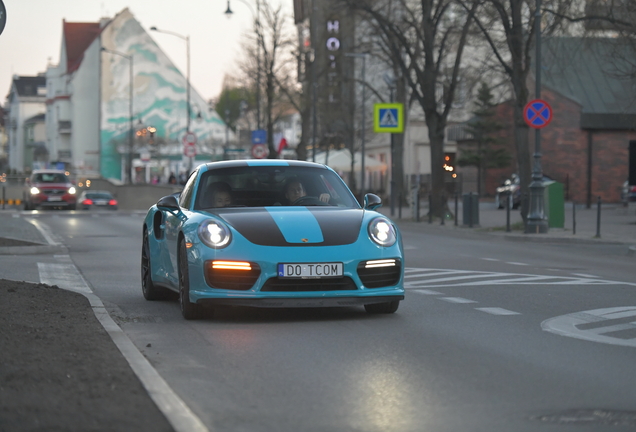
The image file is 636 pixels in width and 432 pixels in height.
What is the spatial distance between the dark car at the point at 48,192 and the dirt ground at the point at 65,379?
40.2 meters

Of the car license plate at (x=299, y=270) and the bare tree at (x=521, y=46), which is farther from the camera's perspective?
the bare tree at (x=521, y=46)

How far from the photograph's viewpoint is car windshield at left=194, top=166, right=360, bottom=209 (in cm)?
986

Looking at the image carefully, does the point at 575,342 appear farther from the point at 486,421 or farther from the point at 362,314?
the point at 486,421

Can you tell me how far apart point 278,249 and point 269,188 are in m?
1.41

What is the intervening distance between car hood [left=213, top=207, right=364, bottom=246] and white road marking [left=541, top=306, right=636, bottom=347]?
181 centimetres

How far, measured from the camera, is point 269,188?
32.8 ft

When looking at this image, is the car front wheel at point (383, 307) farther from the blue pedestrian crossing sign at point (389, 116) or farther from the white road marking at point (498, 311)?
the blue pedestrian crossing sign at point (389, 116)

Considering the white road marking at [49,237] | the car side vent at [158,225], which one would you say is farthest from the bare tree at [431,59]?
the car side vent at [158,225]

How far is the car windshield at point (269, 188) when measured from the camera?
9.86m

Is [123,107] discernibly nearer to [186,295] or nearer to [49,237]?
[49,237]

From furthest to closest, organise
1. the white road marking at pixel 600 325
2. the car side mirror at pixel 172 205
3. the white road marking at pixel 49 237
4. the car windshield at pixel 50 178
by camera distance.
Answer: the car windshield at pixel 50 178 < the white road marking at pixel 49 237 < the car side mirror at pixel 172 205 < the white road marking at pixel 600 325

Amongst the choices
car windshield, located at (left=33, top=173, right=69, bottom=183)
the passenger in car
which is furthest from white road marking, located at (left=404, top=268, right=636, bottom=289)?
car windshield, located at (left=33, top=173, right=69, bottom=183)

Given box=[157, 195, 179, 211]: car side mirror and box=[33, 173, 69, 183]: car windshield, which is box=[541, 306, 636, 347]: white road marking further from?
box=[33, 173, 69, 183]: car windshield

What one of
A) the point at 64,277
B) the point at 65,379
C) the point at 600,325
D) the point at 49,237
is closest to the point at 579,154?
the point at 49,237
